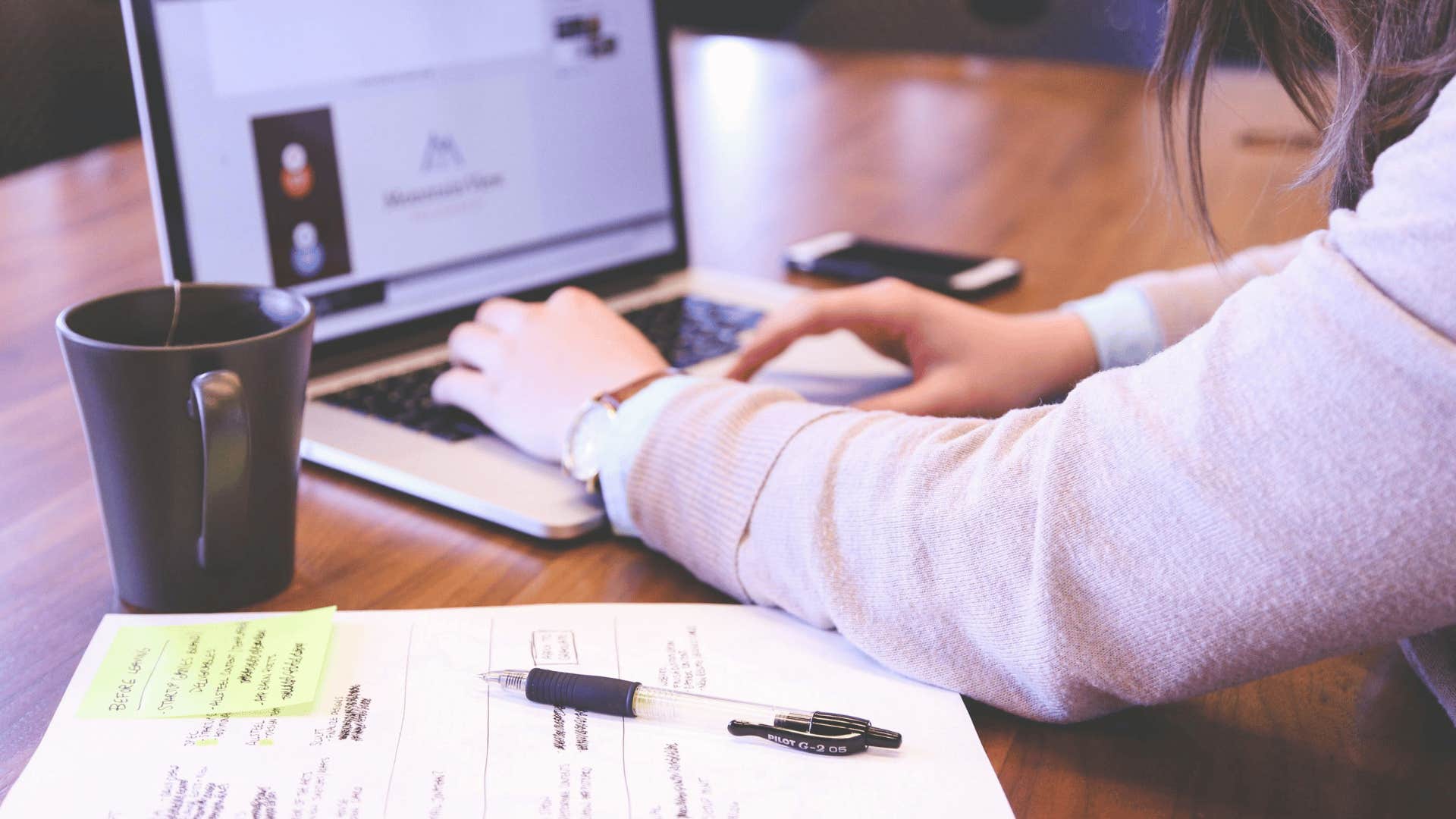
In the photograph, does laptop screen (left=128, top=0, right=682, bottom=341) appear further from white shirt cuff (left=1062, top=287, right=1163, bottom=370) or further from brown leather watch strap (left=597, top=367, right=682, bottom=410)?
white shirt cuff (left=1062, top=287, right=1163, bottom=370)

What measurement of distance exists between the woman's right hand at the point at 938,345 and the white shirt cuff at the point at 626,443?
0.13 m

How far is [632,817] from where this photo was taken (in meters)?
0.42

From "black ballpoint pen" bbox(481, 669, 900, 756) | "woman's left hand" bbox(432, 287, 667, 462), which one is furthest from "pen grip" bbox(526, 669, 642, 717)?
"woman's left hand" bbox(432, 287, 667, 462)

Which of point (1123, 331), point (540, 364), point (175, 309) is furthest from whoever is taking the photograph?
point (1123, 331)

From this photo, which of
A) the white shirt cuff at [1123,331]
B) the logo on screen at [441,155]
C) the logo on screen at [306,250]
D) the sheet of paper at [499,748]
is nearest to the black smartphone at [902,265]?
the white shirt cuff at [1123,331]

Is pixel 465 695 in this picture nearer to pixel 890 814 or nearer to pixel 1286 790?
pixel 890 814

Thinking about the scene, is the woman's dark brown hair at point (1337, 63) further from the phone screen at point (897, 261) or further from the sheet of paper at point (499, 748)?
the phone screen at point (897, 261)

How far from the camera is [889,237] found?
125 centimetres

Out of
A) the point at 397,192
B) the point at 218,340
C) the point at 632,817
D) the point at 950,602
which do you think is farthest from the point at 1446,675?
the point at 397,192

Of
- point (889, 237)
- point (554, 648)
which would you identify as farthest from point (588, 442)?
point (889, 237)

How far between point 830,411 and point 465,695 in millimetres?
220

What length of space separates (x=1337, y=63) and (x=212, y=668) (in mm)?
519

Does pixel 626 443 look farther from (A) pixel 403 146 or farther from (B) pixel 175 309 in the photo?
(A) pixel 403 146

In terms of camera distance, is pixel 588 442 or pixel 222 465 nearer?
pixel 222 465
